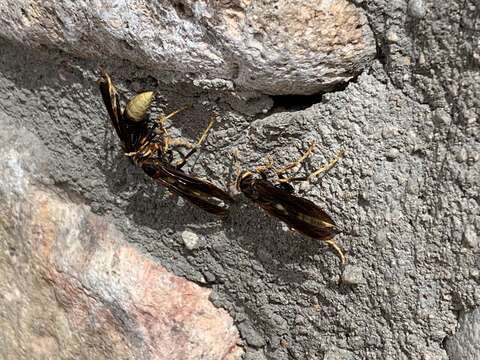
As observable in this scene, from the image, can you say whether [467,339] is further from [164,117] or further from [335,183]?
[164,117]

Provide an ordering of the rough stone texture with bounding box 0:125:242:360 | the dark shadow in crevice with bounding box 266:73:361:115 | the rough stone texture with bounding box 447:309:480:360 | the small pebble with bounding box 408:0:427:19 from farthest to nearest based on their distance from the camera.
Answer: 1. the rough stone texture with bounding box 0:125:242:360
2. the dark shadow in crevice with bounding box 266:73:361:115
3. the rough stone texture with bounding box 447:309:480:360
4. the small pebble with bounding box 408:0:427:19

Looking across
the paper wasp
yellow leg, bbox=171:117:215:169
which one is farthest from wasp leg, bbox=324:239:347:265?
yellow leg, bbox=171:117:215:169

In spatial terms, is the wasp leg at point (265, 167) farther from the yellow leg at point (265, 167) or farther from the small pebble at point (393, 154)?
the small pebble at point (393, 154)

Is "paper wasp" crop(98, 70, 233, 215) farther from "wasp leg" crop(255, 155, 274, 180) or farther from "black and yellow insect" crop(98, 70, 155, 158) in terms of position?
"wasp leg" crop(255, 155, 274, 180)

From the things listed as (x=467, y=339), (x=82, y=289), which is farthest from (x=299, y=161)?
(x=82, y=289)

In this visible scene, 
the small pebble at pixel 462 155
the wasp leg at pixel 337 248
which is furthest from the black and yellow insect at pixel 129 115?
the small pebble at pixel 462 155

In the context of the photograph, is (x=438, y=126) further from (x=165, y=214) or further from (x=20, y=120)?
(x=20, y=120)
